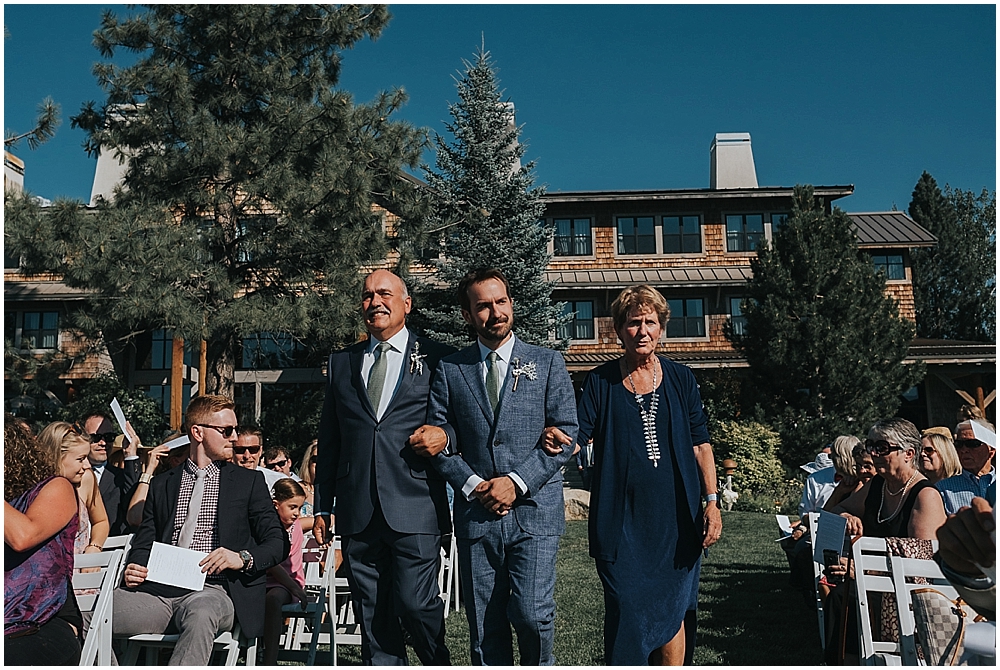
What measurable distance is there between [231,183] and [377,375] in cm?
1414

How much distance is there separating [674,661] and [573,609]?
4.00 meters

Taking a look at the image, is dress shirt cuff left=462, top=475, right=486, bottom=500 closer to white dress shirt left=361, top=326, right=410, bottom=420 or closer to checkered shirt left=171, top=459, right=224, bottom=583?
white dress shirt left=361, top=326, right=410, bottom=420

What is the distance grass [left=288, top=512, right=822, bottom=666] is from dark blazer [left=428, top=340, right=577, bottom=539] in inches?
94.6

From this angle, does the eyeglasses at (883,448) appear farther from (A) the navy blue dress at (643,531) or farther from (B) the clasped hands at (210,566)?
(B) the clasped hands at (210,566)

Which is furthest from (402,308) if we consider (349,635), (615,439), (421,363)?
(349,635)

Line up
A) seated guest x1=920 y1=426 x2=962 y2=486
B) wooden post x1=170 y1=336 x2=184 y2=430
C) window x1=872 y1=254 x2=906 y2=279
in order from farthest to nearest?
window x1=872 y1=254 x2=906 y2=279 → wooden post x1=170 y1=336 x2=184 y2=430 → seated guest x1=920 y1=426 x2=962 y2=486

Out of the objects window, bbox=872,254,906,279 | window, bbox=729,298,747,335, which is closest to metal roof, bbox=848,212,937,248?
window, bbox=872,254,906,279

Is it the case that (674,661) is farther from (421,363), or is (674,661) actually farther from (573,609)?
(573,609)

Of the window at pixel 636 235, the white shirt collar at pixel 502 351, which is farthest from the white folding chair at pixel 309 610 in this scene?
the window at pixel 636 235

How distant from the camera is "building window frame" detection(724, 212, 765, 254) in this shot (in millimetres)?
29422

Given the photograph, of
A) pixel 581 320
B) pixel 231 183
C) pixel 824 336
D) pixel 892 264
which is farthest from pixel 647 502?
pixel 892 264

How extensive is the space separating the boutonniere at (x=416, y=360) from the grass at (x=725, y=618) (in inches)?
105

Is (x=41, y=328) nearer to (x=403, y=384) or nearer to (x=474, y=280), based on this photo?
(x=403, y=384)

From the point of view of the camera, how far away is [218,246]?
18.3 m
